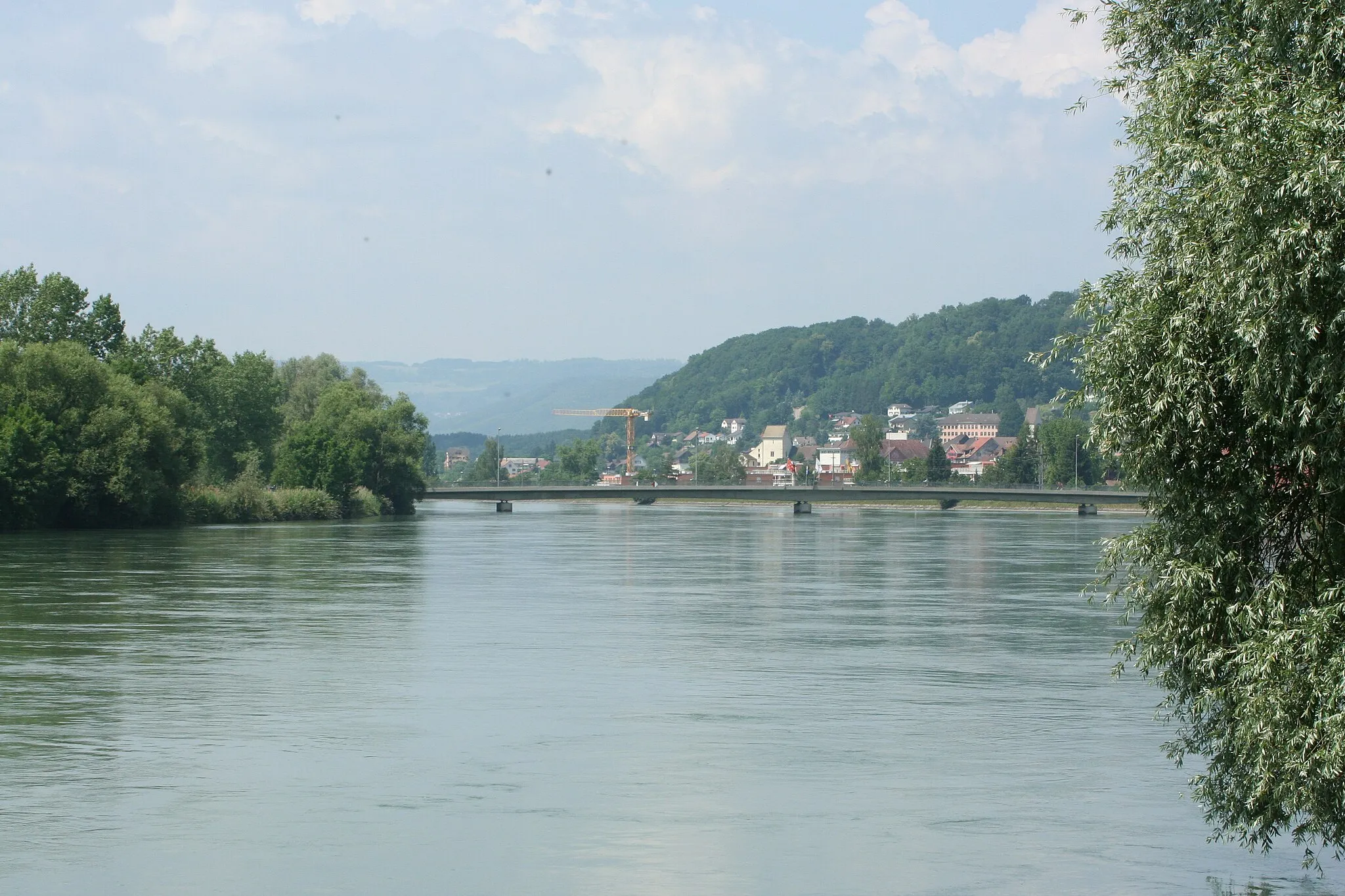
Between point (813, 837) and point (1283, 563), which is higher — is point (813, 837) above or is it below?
below

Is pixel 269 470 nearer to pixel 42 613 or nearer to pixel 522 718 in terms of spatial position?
pixel 42 613

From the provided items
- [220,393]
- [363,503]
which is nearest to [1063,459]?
[363,503]

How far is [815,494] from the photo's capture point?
135 metres

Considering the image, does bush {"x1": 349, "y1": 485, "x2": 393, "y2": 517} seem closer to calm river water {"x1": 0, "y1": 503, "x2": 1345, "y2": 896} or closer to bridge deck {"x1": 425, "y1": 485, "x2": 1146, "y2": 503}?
bridge deck {"x1": 425, "y1": 485, "x2": 1146, "y2": 503}

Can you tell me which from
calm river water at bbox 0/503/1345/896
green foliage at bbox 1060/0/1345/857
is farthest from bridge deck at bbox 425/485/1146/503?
green foliage at bbox 1060/0/1345/857

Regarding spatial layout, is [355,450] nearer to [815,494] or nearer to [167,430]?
[167,430]

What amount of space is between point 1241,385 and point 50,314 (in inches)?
3760

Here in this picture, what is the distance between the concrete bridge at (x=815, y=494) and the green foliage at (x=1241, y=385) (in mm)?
114685

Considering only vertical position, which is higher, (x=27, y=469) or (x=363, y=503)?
(x=27, y=469)

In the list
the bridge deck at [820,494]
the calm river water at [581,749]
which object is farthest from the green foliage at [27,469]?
the bridge deck at [820,494]

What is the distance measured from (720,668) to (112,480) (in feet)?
189

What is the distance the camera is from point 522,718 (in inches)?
901

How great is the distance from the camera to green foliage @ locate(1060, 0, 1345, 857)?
39.1ft

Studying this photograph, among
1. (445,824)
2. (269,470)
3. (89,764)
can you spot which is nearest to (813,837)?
(445,824)
